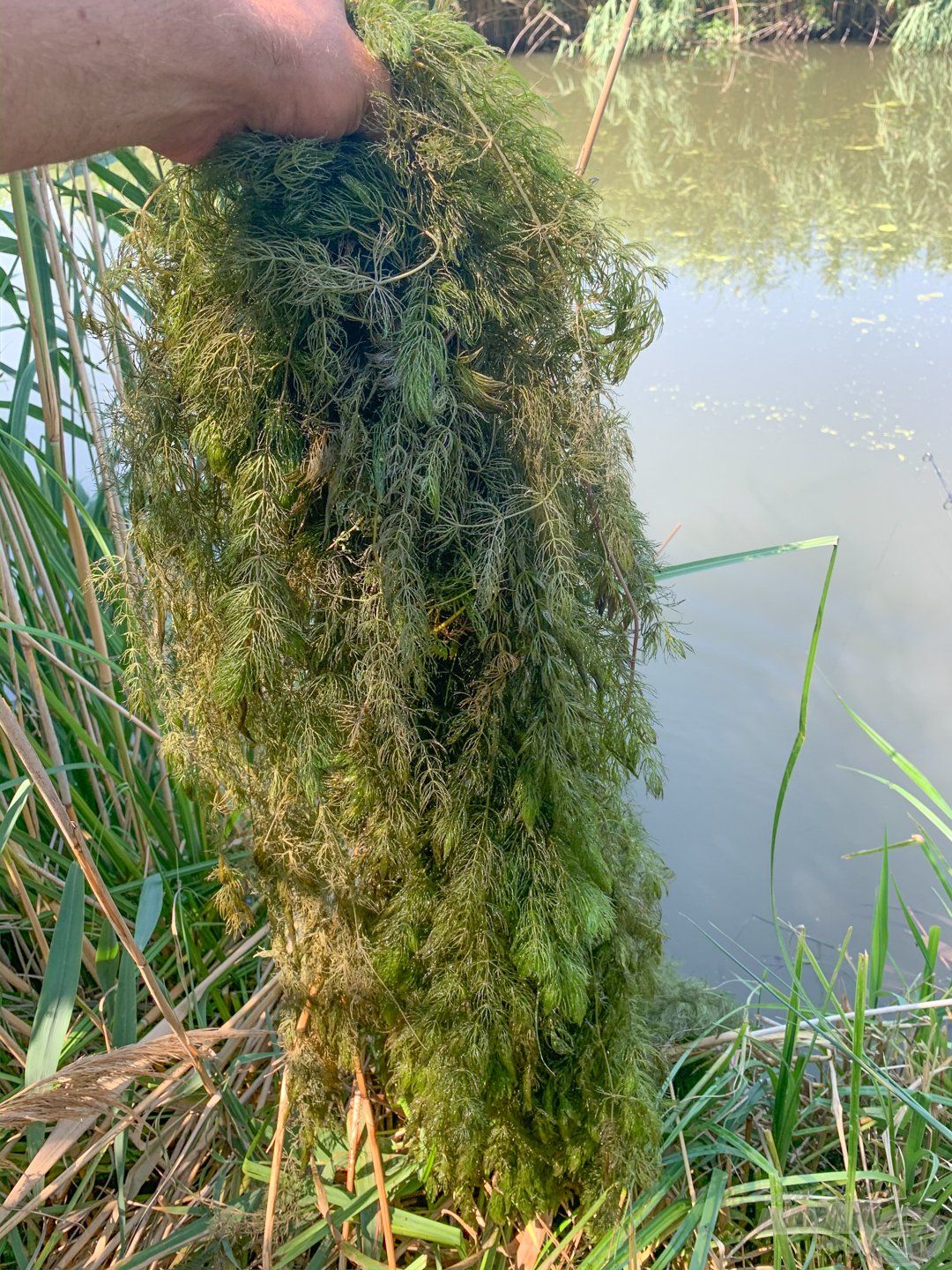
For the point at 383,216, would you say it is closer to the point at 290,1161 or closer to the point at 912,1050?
the point at 290,1161

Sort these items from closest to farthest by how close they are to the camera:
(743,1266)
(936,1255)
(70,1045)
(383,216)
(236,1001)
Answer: (383,216) → (936,1255) → (743,1266) → (70,1045) → (236,1001)

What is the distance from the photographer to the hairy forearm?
0.39 m

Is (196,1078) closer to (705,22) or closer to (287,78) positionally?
(287,78)

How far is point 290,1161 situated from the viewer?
0.82m

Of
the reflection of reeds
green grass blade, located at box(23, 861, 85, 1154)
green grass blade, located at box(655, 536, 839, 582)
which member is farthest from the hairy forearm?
the reflection of reeds

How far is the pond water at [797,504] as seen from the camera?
4.73 feet

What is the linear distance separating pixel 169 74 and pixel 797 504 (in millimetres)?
1895

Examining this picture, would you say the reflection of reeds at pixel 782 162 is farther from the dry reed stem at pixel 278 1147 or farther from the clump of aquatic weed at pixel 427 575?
the dry reed stem at pixel 278 1147

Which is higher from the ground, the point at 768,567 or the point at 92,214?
the point at 92,214

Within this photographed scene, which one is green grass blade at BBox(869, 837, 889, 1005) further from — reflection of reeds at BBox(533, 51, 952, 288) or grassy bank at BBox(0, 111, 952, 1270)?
reflection of reeds at BBox(533, 51, 952, 288)

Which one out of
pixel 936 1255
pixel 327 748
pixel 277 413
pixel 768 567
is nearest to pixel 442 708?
pixel 327 748

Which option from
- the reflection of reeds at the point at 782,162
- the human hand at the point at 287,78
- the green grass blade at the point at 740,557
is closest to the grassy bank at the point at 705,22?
the reflection of reeds at the point at 782,162

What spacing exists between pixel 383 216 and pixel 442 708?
316 millimetres

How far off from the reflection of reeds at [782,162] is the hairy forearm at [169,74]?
8.13 feet
